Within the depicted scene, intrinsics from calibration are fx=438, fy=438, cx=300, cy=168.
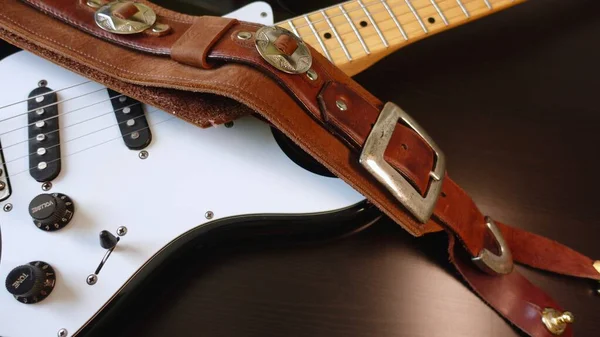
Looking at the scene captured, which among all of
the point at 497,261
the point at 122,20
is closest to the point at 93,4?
the point at 122,20

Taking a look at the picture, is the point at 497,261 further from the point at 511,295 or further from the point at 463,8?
the point at 463,8

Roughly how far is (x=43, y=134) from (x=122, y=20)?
0.50 feet

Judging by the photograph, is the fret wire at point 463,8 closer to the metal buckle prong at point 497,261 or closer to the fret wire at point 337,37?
the fret wire at point 337,37

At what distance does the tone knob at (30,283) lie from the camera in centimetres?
40


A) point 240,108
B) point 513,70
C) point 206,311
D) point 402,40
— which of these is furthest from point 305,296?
point 513,70

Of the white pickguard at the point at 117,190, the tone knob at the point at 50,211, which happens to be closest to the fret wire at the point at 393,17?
the white pickguard at the point at 117,190

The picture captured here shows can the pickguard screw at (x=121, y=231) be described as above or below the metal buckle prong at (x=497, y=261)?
above

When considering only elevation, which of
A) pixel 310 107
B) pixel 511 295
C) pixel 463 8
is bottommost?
pixel 511 295

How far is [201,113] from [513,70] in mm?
471

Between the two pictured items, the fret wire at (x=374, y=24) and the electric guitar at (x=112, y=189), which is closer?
the electric guitar at (x=112, y=189)

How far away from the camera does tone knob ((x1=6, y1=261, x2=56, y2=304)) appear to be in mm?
398

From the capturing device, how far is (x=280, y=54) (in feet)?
1.36

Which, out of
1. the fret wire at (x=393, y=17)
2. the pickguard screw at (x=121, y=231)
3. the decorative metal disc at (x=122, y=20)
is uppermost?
the decorative metal disc at (x=122, y=20)

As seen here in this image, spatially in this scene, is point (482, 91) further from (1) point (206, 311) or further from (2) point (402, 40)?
(1) point (206, 311)
